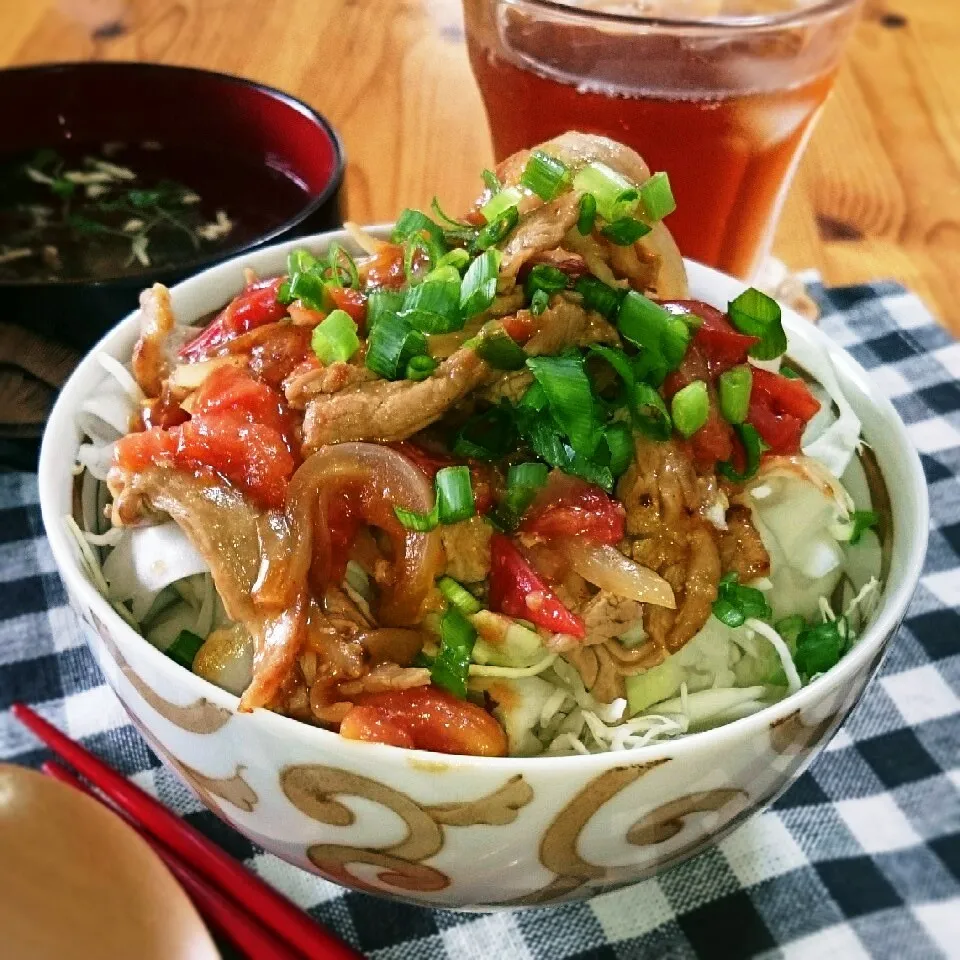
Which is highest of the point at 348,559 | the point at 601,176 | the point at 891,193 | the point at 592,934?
the point at 601,176

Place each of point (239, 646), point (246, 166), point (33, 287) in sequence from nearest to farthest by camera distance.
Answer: point (239, 646), point (33, 287), point (246, 166)

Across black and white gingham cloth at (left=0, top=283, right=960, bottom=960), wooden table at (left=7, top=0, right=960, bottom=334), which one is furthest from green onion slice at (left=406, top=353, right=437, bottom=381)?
wooden table at (left=7, top=0, right=960, bottom=334)

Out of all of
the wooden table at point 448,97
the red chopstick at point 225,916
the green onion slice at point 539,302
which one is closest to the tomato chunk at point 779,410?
the green onion slice at point 539,302

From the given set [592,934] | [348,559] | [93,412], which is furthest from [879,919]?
[93,412]

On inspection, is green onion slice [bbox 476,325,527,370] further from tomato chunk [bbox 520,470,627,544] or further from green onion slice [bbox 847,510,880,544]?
green onion slice [bbox 847,510,880,544]

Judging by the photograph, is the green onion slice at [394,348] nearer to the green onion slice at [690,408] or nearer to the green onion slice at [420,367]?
the green onion slice at [420,367]

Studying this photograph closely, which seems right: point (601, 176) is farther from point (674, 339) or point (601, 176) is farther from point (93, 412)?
point (93, 412)

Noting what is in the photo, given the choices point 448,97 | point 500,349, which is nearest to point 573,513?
point 500,349

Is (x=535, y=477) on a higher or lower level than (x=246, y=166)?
higher
